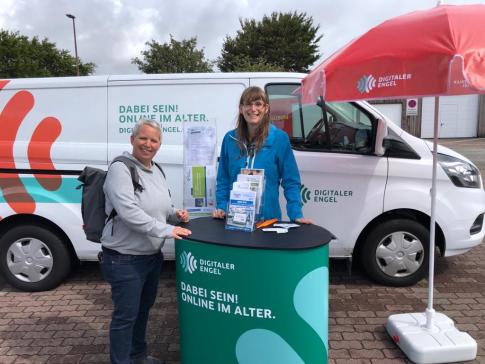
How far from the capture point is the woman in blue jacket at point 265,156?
8.56 ft

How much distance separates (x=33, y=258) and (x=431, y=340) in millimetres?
3340

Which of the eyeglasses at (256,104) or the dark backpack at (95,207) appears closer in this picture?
the dark backpack at (95,207)

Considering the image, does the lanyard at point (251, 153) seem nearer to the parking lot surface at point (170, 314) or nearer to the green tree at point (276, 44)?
the parking lot surface at point (170, 314)

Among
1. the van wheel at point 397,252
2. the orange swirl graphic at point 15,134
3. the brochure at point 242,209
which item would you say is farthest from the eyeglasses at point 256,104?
the orange swirl graphic at point 15,134

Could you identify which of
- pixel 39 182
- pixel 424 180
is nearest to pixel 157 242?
pixel 39 182

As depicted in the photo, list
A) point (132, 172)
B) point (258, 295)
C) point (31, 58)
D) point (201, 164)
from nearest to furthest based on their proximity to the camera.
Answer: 1. point (258, 295)
2. point (132, 172)
3. point (201, 164)
4. point (31, 58)

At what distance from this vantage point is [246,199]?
2.36 meters

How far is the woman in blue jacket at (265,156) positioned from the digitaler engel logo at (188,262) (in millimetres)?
486

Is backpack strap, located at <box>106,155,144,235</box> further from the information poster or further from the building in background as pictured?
the building in background

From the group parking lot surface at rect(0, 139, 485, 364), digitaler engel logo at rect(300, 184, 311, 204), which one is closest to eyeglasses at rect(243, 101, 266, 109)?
digitaler engel logo at rect(300, 184, 311, 204)

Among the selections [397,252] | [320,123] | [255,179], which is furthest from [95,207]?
[397,252]

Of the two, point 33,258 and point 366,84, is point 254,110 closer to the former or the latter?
point 366,84

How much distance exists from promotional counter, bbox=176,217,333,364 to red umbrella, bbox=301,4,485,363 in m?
0.86

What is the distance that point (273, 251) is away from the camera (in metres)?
2.10
